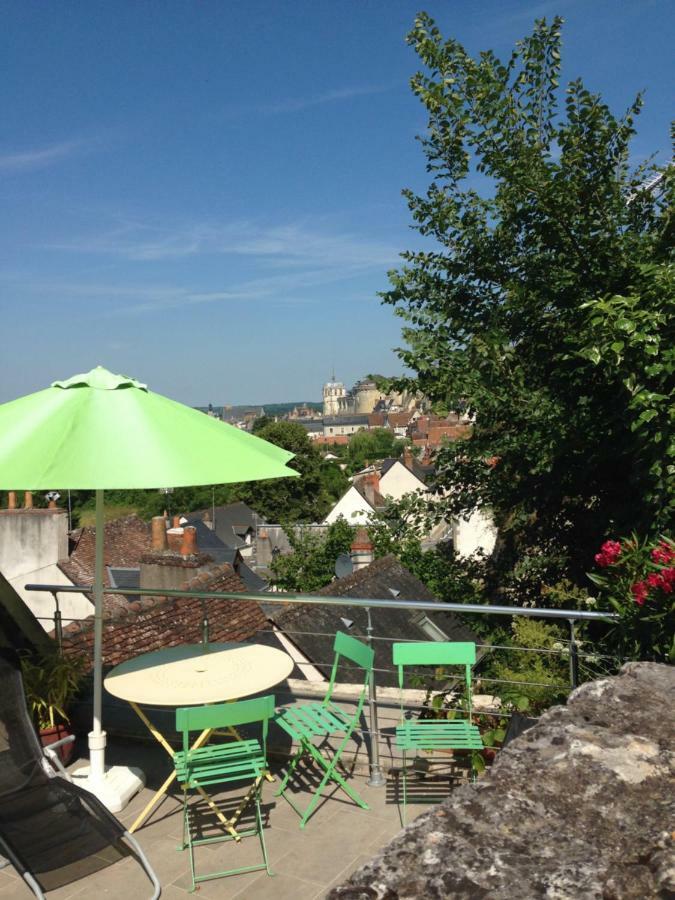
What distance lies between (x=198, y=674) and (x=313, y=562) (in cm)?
2492

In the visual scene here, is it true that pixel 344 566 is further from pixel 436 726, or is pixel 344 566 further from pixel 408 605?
pixel 436 726

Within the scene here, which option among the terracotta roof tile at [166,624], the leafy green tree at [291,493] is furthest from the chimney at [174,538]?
the leafy green tree at [291,493]

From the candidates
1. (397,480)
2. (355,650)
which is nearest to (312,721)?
(355,650)

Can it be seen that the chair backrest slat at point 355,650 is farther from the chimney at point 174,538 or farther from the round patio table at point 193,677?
the chimney at point 174,538

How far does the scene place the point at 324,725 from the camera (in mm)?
4434

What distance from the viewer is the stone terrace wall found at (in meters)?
1.15

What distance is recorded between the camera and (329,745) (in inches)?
193

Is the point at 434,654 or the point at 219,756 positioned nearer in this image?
the point at 219,756

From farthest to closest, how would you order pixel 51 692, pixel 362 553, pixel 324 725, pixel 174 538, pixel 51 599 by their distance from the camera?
pixel 362 553, pixel 51 599, pixel 174 538, pixel 51 692, pixel 324 725

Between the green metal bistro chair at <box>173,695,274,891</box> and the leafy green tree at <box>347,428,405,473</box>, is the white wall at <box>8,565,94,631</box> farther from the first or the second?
the leafy green tree at <box>347,428,405,473</box>

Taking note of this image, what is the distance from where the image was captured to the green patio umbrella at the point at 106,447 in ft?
12.6

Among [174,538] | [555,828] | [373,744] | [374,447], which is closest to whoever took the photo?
[555,828]

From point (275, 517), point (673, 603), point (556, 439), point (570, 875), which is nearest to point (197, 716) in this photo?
point (673, 603)

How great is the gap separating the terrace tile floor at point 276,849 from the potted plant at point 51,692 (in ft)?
2.12
